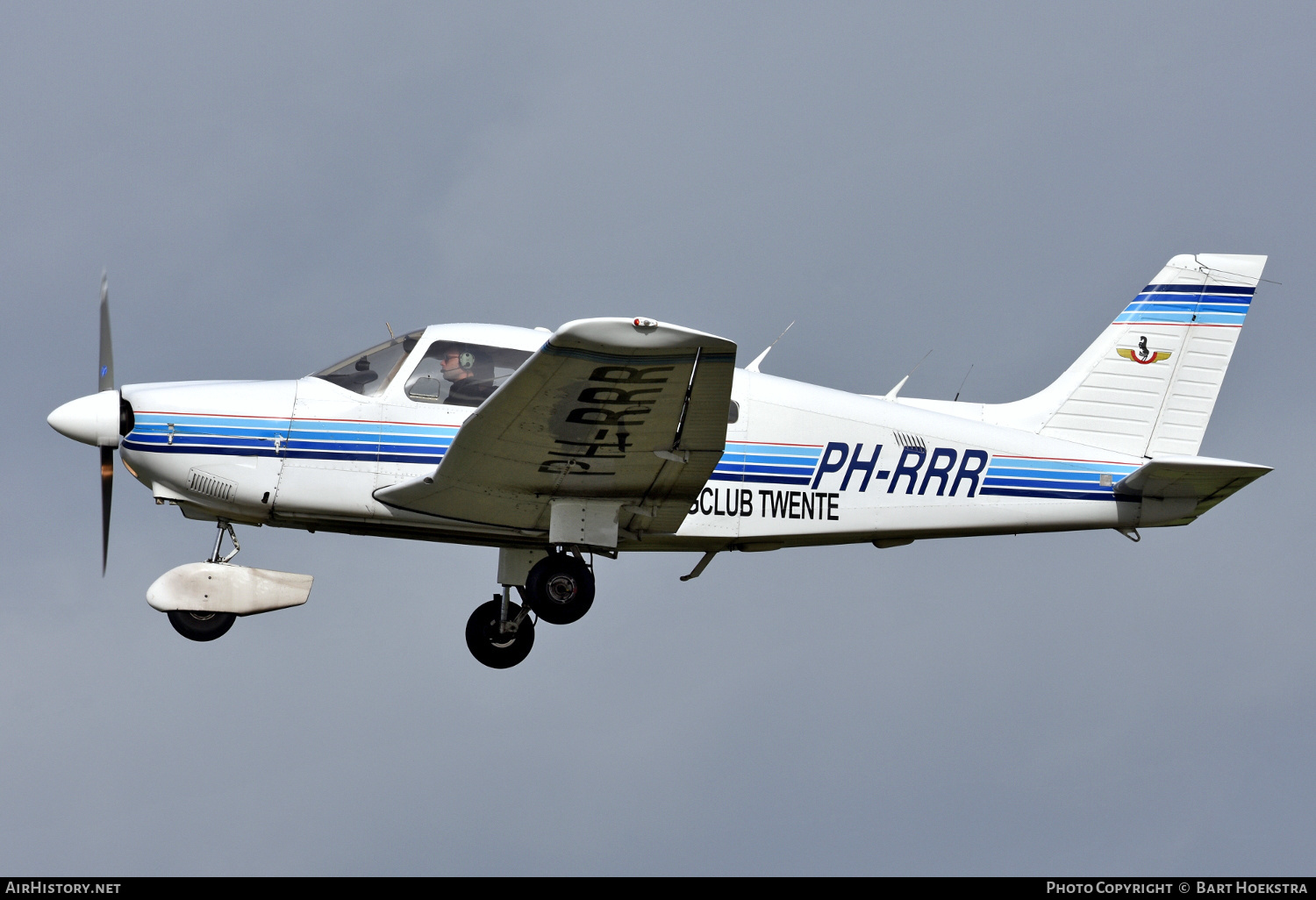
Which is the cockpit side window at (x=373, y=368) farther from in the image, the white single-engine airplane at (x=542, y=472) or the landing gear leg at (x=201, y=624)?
the landing gear leg at (x=201, y=624)

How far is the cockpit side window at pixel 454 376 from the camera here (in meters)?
12.1

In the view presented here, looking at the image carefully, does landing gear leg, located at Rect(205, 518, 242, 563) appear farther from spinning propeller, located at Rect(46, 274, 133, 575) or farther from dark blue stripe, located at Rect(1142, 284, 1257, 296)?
dark blue stripe, located at Rect(1142, 284, 1257, 296)

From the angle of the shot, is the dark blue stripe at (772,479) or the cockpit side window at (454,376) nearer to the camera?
the cockpit side window at (454,376)

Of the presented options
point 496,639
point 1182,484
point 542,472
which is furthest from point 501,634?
point 1182,484

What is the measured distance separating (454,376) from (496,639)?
2.51 meters

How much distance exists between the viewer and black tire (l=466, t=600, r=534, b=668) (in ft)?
43.4

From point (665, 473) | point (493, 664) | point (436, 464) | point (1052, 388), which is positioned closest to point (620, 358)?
point (665, 473)

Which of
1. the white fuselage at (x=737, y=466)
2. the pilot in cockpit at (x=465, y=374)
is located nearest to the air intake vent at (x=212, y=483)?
the white fuselage at (x=737, y=466)

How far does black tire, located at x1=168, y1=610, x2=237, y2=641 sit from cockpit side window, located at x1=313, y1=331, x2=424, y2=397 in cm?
208

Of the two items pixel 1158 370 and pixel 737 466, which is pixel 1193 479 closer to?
pixel 1158 370

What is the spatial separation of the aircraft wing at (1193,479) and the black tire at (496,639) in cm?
533

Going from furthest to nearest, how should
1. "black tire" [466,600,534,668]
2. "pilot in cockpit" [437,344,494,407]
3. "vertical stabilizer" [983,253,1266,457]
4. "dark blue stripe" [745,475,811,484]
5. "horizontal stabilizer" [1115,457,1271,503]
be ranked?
"vertical stabilizer" [983,253,1266,457] < "black tire" [466,600,534,668] < "horizontal stabilizer" [1115,457,1271,503] < "dark blue stripe" [745,475,811,484] < "pilot in cockpit" [437,344,494,407]

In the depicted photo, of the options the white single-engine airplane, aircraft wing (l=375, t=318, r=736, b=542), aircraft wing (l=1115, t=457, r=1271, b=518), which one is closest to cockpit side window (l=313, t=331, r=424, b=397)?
the white single-engine airplane

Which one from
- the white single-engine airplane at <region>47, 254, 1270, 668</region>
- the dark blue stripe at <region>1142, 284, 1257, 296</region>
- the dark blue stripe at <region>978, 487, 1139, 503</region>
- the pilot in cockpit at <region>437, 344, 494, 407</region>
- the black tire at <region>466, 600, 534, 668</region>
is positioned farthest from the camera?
the dark blue stripe at <region>1142, 284, 1257, 296</region>
